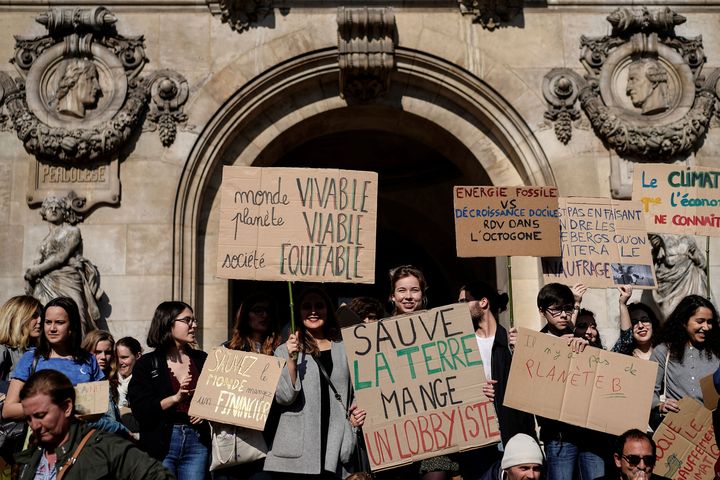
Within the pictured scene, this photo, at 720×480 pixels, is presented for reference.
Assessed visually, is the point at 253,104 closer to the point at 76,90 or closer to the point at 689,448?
the point at 76,90

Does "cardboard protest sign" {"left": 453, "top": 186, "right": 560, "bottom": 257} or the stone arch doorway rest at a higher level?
the stone arch doorway

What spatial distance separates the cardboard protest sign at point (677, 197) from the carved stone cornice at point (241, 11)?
193 inches

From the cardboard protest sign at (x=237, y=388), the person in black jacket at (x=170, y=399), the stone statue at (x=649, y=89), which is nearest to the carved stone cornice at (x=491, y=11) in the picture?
the stone statue at (x=649, y=89)

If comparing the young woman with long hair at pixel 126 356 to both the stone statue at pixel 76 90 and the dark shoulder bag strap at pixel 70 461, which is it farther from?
the stone statue at pixel 76 90

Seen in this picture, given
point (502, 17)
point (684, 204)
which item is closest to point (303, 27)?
point (502, 17)

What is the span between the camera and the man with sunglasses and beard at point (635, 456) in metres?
→ 6.37

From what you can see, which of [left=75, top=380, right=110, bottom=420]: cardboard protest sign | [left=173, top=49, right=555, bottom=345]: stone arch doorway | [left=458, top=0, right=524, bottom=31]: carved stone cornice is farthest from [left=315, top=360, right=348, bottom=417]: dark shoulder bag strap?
[left=458, top=0, right=524, bottom=31]: carved stone cornice

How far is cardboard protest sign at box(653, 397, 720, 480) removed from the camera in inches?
278

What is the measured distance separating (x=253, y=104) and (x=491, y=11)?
2879 millimetres

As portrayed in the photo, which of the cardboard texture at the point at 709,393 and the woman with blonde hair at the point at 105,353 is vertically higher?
the woman with blonde hair at the point at 105,353

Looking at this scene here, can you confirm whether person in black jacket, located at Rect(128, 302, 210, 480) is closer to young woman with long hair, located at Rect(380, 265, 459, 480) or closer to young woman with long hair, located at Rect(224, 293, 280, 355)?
young woman with long hair, located at Rect(224, 293, 280, 355)

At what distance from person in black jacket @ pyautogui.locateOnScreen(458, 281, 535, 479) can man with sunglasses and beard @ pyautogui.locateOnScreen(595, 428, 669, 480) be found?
0.84 meters

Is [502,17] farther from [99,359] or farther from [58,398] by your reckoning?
[58,398]

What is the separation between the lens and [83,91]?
11.4 m
